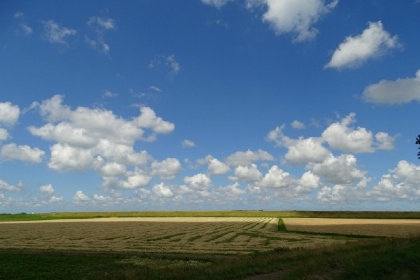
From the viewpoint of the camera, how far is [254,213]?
164625mm

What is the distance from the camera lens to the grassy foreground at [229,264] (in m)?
15.9

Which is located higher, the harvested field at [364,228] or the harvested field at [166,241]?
the harvested field at [364,228]

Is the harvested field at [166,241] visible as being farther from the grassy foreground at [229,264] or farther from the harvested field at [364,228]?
the harvested field at [364,228]

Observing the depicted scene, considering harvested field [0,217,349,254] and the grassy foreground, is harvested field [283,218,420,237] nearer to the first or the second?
harvested field [0,217,349,254]

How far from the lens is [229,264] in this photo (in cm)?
2303

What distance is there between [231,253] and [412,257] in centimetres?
1898

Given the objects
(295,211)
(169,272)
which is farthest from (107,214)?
(169,272)

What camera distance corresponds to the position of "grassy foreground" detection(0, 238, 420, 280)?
15.9 metres

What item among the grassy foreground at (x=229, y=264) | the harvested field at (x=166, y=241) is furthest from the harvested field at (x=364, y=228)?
the grassy foreground at (x=229, y=264)

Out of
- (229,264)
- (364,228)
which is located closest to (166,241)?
(229,264)

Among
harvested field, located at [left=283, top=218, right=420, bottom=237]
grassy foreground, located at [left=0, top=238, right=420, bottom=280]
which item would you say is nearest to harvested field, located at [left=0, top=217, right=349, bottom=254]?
grassy foreground, located at [left=0, top=238, right=420, bottom=280]

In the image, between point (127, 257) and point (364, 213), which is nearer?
point (127, 257)

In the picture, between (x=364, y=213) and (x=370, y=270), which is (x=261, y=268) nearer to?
(x=370, y=270)

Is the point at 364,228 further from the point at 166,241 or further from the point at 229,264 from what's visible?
the point at 229,264
